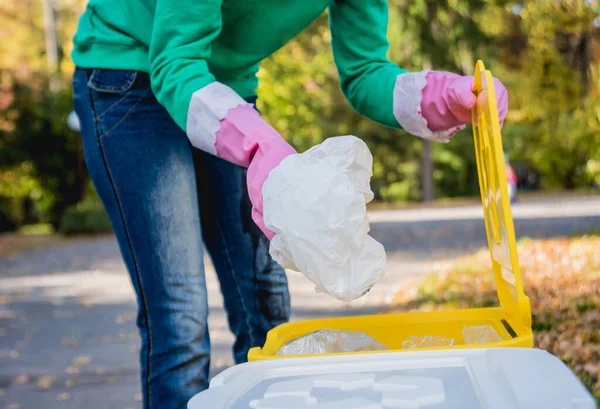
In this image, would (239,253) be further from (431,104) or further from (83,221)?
(83,221)

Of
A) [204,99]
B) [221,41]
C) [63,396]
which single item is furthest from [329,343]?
[63,396]

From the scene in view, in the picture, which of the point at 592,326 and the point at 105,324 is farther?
the point at 105,324

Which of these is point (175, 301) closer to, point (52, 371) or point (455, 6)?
point (52, 371)

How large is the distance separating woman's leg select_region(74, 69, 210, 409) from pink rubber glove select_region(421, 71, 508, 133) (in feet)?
1.91

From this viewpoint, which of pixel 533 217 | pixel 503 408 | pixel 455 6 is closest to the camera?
pixel 503 408

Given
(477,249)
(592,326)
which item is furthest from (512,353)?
(477,249)

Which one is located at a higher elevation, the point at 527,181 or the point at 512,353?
the point at 512,353

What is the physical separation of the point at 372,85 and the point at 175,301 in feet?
2.28

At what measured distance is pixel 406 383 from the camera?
109 cm

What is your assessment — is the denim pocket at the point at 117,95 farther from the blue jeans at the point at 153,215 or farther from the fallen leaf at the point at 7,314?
the fallen leaf at the point at 7,314

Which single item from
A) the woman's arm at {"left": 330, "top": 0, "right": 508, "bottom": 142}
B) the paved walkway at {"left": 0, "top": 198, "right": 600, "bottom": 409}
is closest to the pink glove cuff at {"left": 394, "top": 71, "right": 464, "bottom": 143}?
the woman's arm at {"left": 330, "top": 0, "right": 508, "bottom": 142}

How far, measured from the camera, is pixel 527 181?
88.4 ft

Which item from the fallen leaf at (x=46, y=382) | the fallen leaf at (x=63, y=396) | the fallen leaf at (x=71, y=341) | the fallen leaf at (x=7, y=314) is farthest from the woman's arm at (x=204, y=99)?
the fallen leaf at (x=7, y=314)

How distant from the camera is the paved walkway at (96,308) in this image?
3719mm
